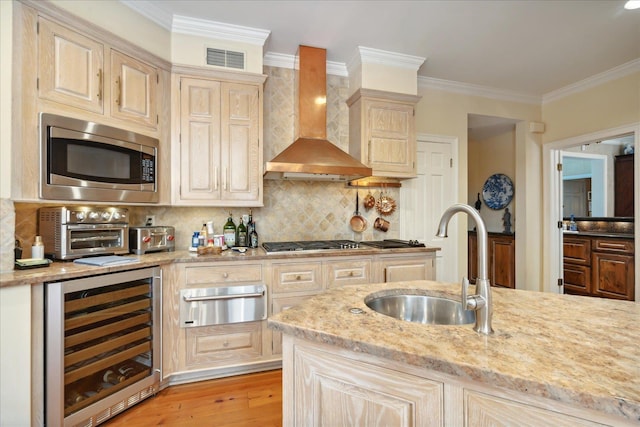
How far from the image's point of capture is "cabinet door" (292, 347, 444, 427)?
778 millimetres

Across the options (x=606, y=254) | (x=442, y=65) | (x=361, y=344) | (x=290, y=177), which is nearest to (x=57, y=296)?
(x=361, y=344)

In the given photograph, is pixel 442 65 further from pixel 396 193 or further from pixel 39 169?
pixel 39 169

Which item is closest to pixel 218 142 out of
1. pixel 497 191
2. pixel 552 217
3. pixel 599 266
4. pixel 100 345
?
pixel 100 345

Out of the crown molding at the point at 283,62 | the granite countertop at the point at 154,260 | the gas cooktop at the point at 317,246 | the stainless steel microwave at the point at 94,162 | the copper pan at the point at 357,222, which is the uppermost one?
the crown molding at the point at 283,62

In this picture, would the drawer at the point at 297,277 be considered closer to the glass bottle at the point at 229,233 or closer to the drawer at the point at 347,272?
the drawer at the point at 347,272

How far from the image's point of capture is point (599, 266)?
4.04m

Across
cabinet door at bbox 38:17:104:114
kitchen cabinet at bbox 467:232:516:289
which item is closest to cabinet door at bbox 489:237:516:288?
kitchen cabinet at bbox 467:232:516:289

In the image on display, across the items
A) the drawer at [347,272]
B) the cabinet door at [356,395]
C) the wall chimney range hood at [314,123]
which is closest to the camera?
the cabinet door at [356,395]

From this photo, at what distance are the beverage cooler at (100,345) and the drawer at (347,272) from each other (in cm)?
125

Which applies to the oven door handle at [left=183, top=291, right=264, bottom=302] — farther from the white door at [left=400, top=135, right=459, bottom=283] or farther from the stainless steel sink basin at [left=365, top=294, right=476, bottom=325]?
the white door at [left=400, top=135, right=459, bottom=283]

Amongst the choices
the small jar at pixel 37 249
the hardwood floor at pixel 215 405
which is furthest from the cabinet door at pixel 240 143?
the hardwood floor at pixel 215 405

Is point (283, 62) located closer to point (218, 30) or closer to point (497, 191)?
point (218, 30)

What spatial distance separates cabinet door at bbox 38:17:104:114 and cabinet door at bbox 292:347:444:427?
203cm

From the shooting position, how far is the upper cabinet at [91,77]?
177cm
